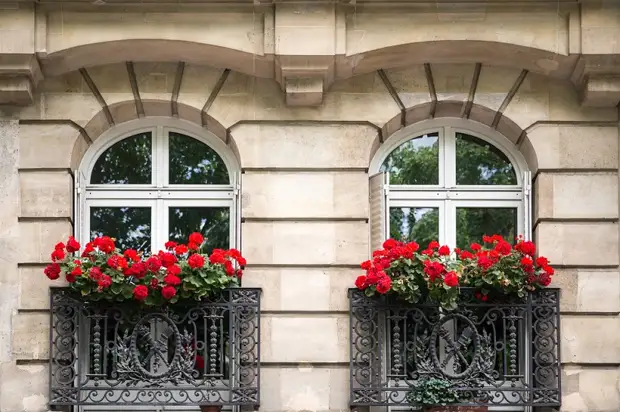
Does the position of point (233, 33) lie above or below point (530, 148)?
above

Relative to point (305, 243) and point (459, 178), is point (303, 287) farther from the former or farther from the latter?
point (459, 178)

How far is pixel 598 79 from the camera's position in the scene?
536 inches

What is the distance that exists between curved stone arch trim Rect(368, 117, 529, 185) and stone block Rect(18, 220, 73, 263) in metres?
3.24

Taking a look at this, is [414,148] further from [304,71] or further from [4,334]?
[4,334]

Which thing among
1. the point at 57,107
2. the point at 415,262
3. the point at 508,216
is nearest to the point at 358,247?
the point at 415,262

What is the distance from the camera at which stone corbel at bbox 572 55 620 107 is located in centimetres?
1351

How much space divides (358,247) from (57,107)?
11.0 feet

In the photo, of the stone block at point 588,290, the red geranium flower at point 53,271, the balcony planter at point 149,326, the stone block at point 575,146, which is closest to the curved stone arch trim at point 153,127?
the balcony planter at point 149,326

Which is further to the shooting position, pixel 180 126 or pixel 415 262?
pixel 180 126

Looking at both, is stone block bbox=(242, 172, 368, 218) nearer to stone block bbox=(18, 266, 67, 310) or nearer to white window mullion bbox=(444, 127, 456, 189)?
white window mullion bbox=(444, 127, 456, 189)

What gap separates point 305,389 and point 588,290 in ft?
9.65


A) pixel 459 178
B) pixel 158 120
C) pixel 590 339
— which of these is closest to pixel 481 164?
pixel 459 178

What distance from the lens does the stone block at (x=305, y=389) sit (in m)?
13.2

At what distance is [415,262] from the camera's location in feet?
42.8
